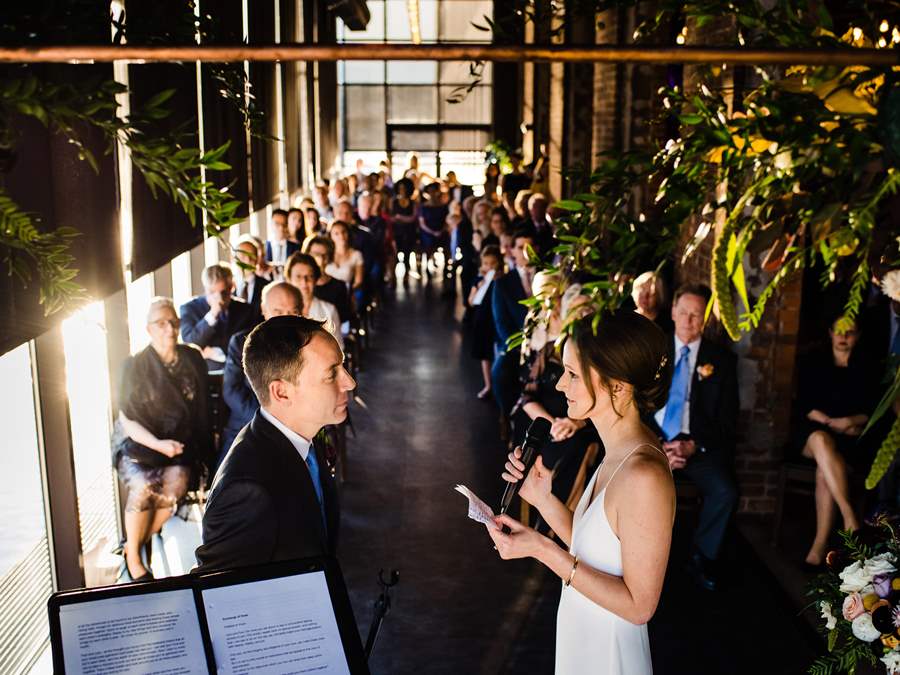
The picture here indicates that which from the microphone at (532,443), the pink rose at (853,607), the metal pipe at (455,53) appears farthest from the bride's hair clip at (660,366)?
the metal pipe at (455,53)

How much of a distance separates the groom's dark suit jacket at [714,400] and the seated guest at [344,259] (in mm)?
4540

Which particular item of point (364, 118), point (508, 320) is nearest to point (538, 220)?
point (508, 320)

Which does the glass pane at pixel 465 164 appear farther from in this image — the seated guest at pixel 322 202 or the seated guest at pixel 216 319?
the seated guest at pixel 216 319

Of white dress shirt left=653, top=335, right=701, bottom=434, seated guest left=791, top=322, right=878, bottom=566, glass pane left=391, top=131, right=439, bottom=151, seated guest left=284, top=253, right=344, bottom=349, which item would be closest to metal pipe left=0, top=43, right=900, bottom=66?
white dress shirt left=653, top=335, right=701, bottom=434

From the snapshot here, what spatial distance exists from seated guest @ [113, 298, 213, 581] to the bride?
9.20 ft

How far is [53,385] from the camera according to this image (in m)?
4.32

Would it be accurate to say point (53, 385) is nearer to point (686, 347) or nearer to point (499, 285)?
point (686, 347)

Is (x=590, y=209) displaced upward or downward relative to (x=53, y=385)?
upward

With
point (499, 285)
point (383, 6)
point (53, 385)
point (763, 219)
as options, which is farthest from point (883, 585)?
point (383, 6)

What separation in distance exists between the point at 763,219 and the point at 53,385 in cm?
366

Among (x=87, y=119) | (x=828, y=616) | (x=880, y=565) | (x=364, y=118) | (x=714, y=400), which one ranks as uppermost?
(x=87, y=119)

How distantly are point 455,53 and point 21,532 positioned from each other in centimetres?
384

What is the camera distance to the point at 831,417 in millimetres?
5379

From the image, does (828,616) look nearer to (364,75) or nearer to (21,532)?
(21,532)
